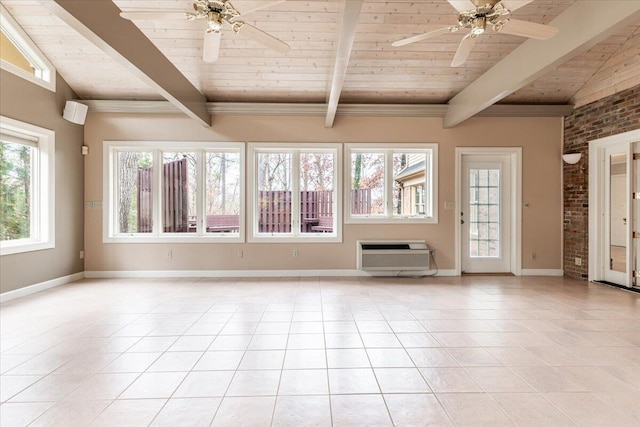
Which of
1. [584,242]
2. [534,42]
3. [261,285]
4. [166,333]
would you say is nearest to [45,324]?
[166,333]

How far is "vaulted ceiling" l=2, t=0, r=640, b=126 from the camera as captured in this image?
12.2 feet

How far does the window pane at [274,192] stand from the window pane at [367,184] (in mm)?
1164

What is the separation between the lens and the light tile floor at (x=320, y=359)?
1.95 metres

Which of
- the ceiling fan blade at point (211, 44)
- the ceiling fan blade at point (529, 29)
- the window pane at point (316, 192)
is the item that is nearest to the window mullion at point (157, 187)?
the window pane at point (316, 192)

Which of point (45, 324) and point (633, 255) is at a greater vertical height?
point (633, 255)

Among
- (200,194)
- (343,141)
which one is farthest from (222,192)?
(343,141)

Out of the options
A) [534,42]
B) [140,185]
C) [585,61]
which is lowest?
[140,185]

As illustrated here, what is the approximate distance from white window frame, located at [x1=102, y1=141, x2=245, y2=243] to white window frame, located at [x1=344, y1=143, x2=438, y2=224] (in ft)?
5.97

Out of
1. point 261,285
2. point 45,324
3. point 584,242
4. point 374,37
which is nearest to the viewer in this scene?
point 45,324

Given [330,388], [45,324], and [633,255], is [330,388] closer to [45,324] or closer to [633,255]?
[45,324]

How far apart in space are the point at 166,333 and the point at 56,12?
2.75 metres

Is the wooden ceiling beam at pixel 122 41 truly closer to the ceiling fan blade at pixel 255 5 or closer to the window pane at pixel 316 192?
the ceiling fan blade at pixel 255 5

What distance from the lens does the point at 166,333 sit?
316 centimetres

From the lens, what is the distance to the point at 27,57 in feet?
14.9
